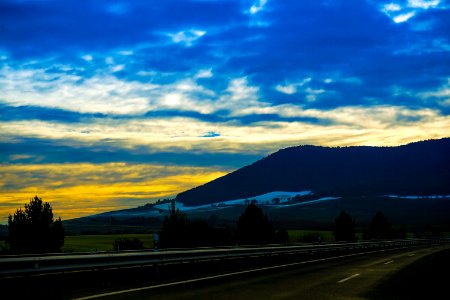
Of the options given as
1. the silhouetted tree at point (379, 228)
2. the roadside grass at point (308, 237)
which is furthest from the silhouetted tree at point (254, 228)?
the silhouetted tree at point (379, 228)

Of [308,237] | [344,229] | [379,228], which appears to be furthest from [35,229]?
[379,228]

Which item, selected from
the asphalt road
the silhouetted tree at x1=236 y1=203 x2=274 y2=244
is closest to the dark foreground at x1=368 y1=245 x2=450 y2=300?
the asphalt road

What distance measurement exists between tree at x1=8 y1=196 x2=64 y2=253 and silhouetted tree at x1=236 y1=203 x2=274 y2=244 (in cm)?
2910

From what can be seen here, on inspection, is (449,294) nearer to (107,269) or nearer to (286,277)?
(286,277)

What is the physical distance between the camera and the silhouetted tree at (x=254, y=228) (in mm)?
92312

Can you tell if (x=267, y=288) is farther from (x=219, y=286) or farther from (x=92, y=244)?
(x=92, y=244)

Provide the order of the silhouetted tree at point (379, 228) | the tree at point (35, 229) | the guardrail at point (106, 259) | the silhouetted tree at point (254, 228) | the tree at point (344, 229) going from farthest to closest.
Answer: the silhouetted tree at point (379, 228)
the tree at point (344, 229)
the silhouetted tree at point (254, 228)
the tree at point (35, 229)
the guardrail at point (106, 259)

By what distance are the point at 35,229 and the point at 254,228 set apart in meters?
33.6

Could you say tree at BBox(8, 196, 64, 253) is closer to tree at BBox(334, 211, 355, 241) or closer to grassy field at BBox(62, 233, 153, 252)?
grassy field at BBox(62, 233, 153, 252)

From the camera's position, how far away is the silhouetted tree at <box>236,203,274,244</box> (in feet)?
303

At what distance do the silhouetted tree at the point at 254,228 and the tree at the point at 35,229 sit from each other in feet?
95.5

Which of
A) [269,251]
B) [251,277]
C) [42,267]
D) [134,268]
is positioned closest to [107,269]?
[134,268]

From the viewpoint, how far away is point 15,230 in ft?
249

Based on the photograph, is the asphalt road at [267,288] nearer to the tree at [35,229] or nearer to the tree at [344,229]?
the tree at [35,229]
